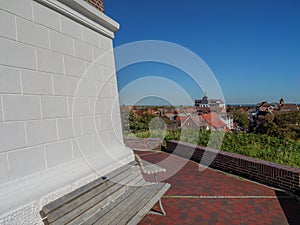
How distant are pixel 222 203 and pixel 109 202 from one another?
187 cm

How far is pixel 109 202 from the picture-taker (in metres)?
2.38

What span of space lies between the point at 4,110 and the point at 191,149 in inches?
191

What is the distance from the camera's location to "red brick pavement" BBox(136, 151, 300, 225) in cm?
281

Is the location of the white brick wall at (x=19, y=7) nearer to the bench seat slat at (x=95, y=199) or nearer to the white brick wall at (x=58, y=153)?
the white brick wall at (x=58, y=153)

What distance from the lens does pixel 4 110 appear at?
1.67 m

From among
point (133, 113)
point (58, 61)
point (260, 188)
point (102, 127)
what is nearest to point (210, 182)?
point (260, 188)

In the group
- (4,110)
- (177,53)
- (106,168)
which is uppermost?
(177,53)

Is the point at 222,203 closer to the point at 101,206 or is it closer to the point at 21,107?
the point at 101,206

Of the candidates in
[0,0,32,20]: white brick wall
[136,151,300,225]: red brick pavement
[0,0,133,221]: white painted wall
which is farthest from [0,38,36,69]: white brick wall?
[136,151,300,225]: red brick pavement

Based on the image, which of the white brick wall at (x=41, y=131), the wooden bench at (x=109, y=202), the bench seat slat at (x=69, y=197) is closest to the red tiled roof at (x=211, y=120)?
the wooden bench at (x=109, y=202)

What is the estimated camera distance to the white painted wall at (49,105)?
1698 millimetres

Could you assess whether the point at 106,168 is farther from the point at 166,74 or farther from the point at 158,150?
the point at 158,150

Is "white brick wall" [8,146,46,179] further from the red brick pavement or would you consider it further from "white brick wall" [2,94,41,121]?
the red brick pavement

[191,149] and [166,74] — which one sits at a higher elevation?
[166,74]
